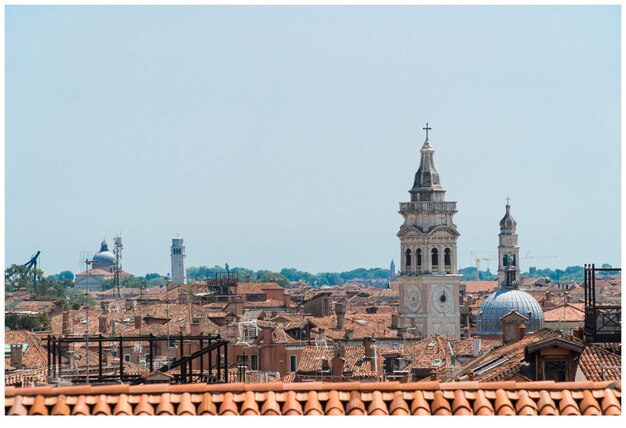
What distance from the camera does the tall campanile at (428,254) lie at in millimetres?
80438

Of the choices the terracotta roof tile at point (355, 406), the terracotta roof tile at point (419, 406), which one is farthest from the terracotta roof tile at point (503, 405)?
the terracotta roof tile at point (355, 406)

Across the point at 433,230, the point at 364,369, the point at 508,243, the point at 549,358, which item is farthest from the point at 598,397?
the point at 508,243

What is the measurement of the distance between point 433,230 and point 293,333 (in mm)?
25108

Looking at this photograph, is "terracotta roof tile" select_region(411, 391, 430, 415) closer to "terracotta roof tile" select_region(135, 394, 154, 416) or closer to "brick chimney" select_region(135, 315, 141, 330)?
"terracotta roof tile" select_region(135, 394, 154, 416)

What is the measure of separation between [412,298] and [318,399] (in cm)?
6909

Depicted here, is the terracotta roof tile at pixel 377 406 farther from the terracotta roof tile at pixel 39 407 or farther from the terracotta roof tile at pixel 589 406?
the terracotta roof tile at pixel 39 407

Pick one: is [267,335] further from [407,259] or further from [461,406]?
[461,406]

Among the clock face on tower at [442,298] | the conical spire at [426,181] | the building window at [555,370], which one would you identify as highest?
the conical spire at [426,181]

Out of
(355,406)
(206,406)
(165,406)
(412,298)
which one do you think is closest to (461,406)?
(355,406)

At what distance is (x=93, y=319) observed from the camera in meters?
69.6

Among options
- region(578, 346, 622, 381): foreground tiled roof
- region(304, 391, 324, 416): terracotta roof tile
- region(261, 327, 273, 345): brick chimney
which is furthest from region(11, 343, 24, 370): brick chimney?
region(304, 391, 324, 416): terracotta roof tile

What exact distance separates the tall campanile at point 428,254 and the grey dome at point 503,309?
884 cm

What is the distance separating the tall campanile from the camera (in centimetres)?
8044

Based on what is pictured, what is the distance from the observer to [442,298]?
266ft
